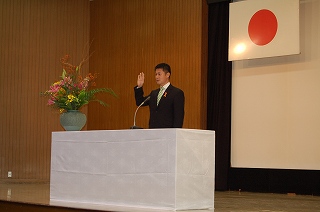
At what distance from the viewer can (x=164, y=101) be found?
4660mm

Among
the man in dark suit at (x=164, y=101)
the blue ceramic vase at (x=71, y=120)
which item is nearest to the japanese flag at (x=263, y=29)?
the man in dark suit at (x=164, y=101)

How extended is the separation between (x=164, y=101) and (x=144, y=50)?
4051 millimetres

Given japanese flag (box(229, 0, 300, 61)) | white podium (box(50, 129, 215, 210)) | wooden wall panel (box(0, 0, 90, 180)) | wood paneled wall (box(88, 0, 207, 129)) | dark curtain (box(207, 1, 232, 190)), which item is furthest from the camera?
wooden wall panel (box(0, 0, 90, 180))

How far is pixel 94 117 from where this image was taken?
366 inches

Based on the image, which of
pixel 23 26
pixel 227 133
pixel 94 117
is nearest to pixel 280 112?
pixel 227 133

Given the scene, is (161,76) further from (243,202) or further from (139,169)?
(243,202)

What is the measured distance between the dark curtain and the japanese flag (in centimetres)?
28

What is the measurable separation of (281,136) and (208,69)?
1.56 m

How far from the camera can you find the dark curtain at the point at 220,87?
778 centimetres

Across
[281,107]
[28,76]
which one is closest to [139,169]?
[281,107]

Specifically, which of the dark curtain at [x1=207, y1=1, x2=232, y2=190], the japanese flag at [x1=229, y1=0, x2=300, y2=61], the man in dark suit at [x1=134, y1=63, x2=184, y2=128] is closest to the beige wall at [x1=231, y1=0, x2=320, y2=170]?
the dark curtain at [x1=207, y1=1, x2=232, y2=190]

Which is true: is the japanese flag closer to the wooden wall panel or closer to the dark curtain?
the dark curtain

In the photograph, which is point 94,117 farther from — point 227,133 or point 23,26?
point 227,133

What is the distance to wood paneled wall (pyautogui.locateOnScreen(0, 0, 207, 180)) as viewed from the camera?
809 cm
